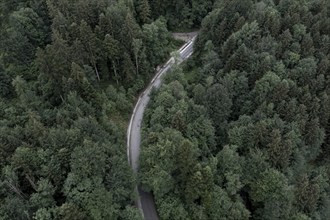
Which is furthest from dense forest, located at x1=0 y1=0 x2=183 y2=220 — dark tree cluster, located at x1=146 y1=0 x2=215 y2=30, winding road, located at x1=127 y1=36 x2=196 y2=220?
dark tree cluster, located at x1=146 y1=0 x2=215 y2=30

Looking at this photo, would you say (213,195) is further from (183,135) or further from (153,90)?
(153,90)

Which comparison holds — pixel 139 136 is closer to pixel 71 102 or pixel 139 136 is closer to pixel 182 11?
pixel 71 102

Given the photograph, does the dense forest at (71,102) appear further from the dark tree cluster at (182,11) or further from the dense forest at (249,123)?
the dense forest at (249,123)

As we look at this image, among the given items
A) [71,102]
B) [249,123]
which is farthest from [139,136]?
[249,123]

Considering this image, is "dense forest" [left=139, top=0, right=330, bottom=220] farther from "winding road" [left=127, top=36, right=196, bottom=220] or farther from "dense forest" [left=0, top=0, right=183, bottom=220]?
"dense forest" [left=0, top=0, right=183, bottom=220]

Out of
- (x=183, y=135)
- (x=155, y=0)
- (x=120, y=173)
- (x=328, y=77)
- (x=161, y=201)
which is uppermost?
(x=155, y=0)

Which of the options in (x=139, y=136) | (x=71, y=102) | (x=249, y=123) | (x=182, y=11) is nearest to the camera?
(x=71, y=102)

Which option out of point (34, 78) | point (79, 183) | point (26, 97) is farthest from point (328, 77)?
point (34, 78)

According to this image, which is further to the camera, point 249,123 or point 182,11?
point 182,11
